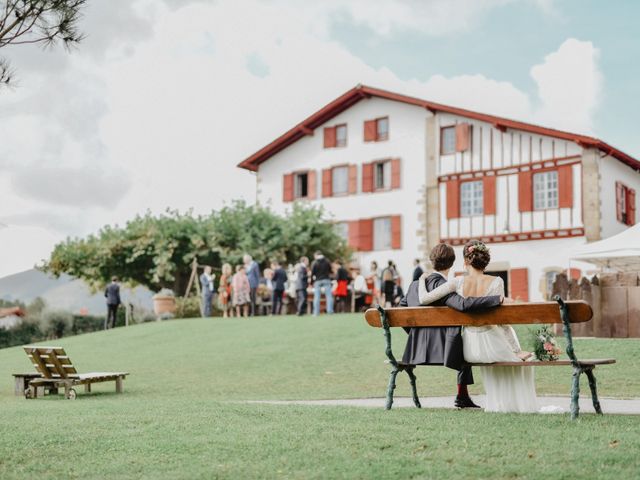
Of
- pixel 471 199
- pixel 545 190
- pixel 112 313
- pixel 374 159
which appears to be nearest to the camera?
pixel 112 313

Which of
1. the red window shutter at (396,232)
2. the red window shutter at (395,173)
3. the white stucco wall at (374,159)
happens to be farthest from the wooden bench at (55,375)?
the red window shutter at (395,173)

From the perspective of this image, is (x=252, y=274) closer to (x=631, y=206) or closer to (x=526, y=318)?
(x=631, y=206)

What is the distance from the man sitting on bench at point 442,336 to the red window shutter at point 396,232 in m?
29.9

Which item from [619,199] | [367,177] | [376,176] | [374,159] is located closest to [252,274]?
[367,177]

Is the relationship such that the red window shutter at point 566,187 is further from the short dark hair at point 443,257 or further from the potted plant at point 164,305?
the short dark hair at point 443,257

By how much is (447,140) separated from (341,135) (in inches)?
203

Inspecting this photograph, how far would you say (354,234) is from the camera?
40.8m

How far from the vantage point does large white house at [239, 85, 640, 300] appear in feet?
117

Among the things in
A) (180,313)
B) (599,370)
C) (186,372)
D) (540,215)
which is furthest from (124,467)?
(540,215)

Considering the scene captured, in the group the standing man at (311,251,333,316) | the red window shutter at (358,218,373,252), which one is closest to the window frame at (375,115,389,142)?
the red window shutter at (358,218,373,252)

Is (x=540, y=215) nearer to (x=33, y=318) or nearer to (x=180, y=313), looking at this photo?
(x=180, y=313)

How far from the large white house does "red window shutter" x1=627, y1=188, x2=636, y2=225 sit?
15 cm

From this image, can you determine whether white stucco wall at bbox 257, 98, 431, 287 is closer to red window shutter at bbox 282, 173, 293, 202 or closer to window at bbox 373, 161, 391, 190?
red window shutter at bbox 282, 173, 293, 202

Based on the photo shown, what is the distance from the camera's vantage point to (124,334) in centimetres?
2795
